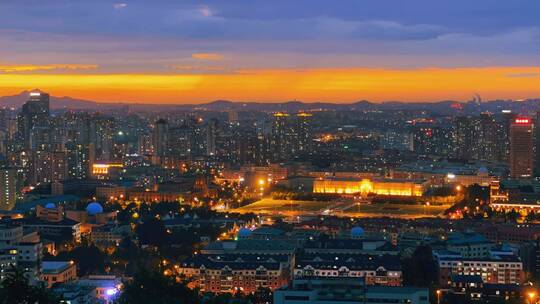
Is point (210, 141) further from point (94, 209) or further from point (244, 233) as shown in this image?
point (244, 233)

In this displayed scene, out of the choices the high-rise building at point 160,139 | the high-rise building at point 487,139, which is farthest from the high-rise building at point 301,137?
the high-rise building at point 487,139

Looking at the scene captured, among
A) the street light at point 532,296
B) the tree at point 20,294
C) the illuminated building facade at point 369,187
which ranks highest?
the tree at point 20,294

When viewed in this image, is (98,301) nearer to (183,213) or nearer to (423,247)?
(423,247)

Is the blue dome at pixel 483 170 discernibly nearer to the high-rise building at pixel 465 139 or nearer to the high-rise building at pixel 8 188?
the high-rise building at pixel 465 139

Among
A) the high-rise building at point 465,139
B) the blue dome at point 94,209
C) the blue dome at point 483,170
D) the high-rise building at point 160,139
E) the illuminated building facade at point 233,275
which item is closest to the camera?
the illuminated building facade at point 233,275

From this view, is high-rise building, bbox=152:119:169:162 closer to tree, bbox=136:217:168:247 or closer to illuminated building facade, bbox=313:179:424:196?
illuminated building facade, bbox=313:179:424:196

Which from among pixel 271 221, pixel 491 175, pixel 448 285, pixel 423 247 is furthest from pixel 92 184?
pixel 448 285
